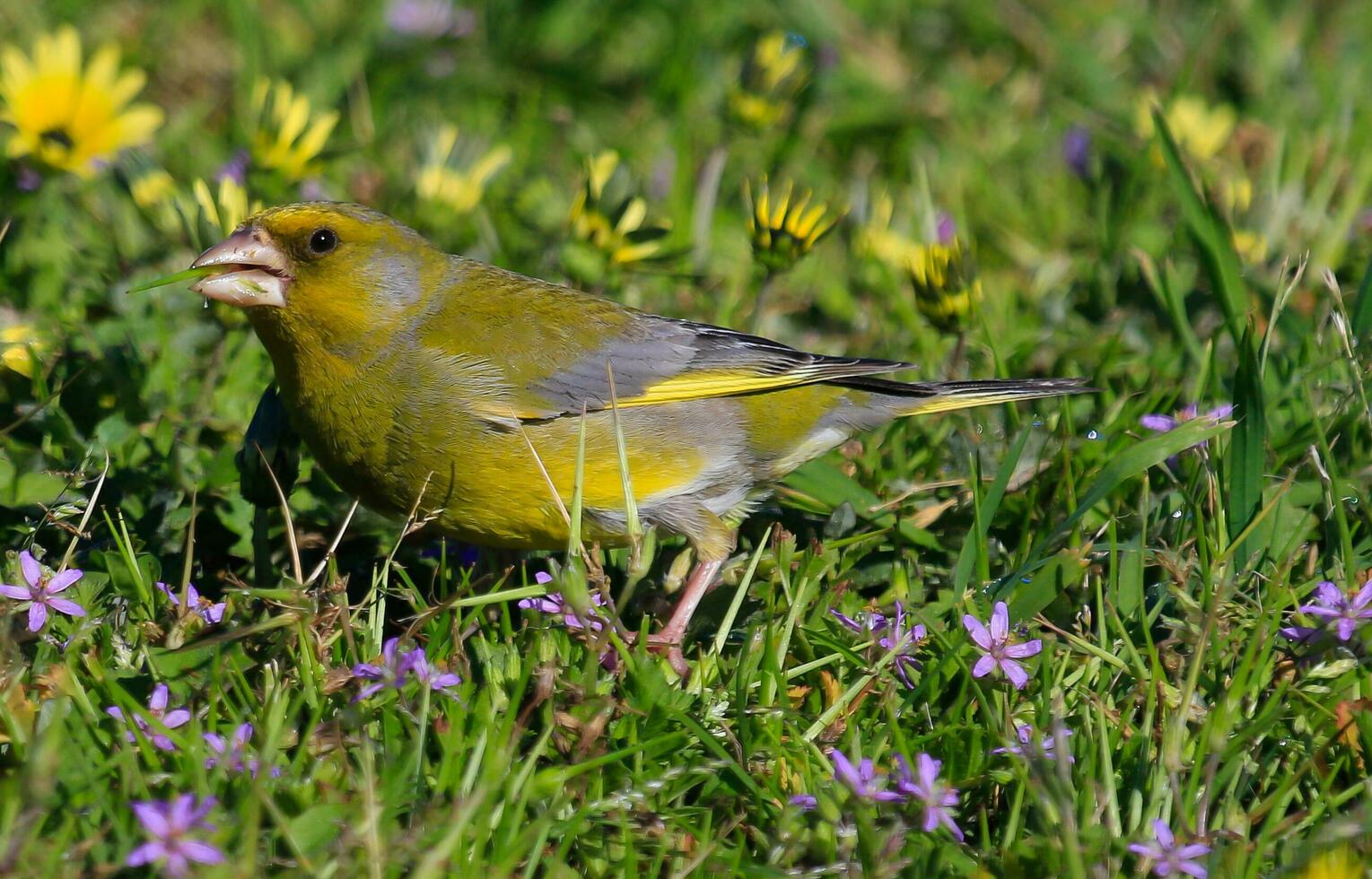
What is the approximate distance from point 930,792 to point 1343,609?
41.9 inches

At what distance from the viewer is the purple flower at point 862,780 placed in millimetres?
2904

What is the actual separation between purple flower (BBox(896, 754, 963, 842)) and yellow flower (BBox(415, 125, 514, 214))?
3.37 m

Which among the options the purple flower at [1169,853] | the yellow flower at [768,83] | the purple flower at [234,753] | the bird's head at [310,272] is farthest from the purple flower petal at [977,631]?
the yellow flower at [768,83]

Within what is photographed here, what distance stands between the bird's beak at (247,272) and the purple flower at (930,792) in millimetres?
2075

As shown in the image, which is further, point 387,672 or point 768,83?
point 768,83

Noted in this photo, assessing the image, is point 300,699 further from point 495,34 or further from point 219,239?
point 495,34

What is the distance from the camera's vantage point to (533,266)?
19.1 ft

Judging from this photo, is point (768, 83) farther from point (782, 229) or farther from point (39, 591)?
point (39, 591)

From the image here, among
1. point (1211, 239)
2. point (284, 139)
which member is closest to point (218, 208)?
point (284, 139)

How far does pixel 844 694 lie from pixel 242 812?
4.45 feet

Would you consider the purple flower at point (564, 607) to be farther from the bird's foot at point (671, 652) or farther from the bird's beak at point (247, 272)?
the bird's beak at point (247, 272)

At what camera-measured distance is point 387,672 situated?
10.1 ft

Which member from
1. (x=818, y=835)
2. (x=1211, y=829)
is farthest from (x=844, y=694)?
(x=1211, y=829)

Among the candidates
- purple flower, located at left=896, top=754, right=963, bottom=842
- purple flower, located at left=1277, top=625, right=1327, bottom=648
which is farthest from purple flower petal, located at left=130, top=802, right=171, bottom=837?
purple flower, located at left=1277, top=625, right=1327, bottom=648
